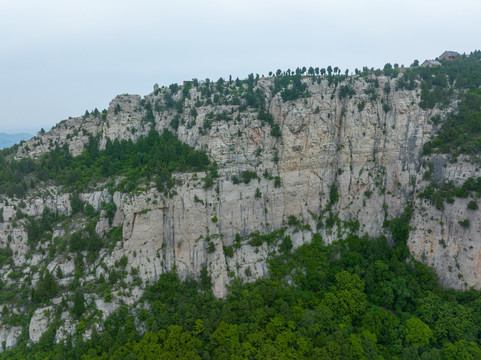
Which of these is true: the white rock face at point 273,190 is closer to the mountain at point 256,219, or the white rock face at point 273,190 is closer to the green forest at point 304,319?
the mountain at point 256,219

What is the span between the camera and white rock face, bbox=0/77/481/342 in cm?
4803

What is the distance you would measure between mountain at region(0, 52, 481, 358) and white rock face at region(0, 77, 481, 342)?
28 cm

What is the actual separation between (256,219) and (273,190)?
23.3 ft

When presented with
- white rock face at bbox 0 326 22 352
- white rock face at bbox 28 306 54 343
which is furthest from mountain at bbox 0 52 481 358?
white rock face at bbox 0 326 22 352

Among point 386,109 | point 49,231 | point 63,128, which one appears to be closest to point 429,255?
point 386,109

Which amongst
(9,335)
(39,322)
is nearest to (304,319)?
(39,322)

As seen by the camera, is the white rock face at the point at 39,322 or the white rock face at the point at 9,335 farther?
the white rock face at the point at 9,335

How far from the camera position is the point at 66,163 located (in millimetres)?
57969

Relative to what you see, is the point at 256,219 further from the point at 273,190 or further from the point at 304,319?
the point at 304,319

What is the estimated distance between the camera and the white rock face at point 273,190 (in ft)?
158

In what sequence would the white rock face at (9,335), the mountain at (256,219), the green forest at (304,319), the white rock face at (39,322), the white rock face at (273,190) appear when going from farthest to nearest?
the white rock face at (273,190) → the mountain at (256,219) → the white rock face at (9,335) → the white rock face at (39,322) → the green forest at (304,319)

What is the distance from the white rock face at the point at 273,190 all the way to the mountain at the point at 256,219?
0.28 m

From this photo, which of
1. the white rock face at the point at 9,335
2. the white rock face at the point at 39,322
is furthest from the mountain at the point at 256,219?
the white rock face at the point at 9,335

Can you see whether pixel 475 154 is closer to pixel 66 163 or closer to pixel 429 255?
pixel 429 255
